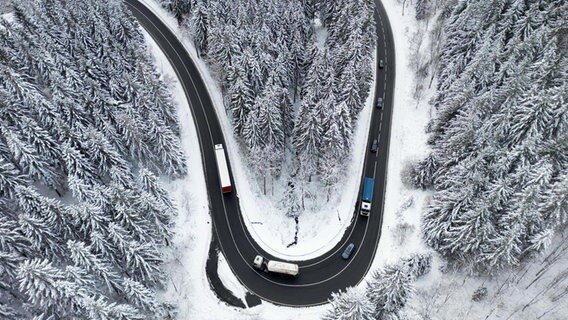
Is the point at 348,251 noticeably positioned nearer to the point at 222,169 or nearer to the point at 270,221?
the point at 270,221

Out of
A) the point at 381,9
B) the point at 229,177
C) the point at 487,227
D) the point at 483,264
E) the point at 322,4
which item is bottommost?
the point at 229,177

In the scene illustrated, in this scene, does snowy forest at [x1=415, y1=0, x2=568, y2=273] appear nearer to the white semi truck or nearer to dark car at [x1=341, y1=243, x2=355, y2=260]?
dark car at [x1=341, y1=243, x2=355, y2=260]

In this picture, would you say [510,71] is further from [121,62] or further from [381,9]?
[121,62]

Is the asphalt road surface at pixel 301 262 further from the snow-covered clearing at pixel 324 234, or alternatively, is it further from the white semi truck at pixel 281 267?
the snow-covered clearing at pixel 324 234

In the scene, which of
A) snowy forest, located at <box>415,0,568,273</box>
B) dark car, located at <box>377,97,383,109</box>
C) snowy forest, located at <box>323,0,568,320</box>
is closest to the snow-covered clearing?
snowy forest, located at <box>323,0,568,320</box>

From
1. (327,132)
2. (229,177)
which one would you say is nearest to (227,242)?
(229,177)

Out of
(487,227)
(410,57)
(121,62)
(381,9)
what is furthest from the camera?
(381,9)

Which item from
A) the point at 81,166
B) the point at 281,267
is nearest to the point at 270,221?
the point at 281,267

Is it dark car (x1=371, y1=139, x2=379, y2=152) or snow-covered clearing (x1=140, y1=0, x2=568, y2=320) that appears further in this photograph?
dark car (x1=371, y1=139, x2=379, y2=152)
